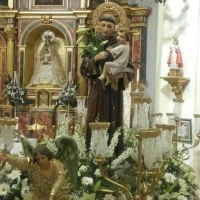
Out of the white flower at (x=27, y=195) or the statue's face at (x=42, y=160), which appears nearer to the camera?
the statue's face at (x=42, y=160)

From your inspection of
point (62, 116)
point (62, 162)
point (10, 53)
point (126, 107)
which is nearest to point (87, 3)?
point (10, 53)

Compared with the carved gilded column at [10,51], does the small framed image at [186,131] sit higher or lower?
lower

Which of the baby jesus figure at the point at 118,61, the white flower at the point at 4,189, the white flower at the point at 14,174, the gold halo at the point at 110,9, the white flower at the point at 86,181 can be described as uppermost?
the gold halo at the point at 110,9

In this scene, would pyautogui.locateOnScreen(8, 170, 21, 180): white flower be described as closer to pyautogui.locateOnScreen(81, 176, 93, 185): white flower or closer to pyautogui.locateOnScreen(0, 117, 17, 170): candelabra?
pyautogui.locateOnScreen(81, 176, 93, 185): white flower

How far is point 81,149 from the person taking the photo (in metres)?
4.24

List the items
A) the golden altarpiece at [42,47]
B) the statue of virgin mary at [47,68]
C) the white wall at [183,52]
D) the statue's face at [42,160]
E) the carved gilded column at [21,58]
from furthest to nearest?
the statue of virgin mary at [47,68]
the carved gilded column at [21,58]
the golden altarpiece at [42,47]
the white wall at [183,52]
the statue's face at [42,160]

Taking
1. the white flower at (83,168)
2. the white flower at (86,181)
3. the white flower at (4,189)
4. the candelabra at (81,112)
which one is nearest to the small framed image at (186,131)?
the candelabra at (81,112)

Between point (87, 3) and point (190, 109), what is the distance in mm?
3300

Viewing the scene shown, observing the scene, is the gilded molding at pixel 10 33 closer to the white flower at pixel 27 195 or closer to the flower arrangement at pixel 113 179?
the flower arrangement at pixel 113 179

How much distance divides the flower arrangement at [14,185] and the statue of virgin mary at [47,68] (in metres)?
6.03

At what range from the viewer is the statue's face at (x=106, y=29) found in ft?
14.3

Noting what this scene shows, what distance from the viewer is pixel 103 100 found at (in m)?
4.38

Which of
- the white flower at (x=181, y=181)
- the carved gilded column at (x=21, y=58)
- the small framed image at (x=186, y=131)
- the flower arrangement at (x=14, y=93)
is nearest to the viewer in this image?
the white flower at (x=181, y=181)

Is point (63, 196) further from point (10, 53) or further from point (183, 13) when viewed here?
point (10, 53)
